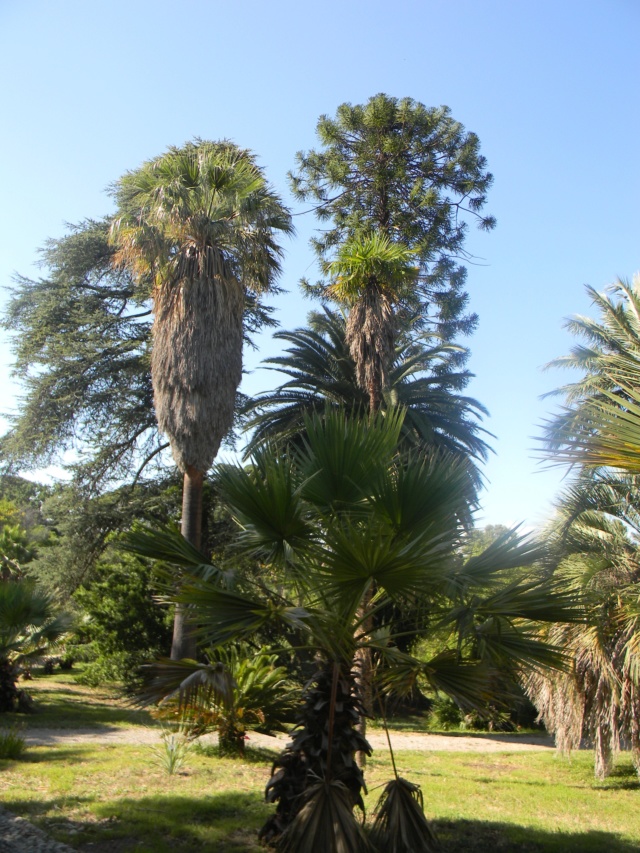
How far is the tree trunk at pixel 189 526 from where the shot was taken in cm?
1430

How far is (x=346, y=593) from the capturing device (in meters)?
5.95

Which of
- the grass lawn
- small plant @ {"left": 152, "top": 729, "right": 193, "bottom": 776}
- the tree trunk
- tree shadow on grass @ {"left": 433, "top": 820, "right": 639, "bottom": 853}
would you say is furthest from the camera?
the tree trunk

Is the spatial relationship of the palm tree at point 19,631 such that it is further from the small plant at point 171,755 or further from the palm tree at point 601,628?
the palm tree at point 601,628

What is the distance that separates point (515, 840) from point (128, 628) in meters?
14.0

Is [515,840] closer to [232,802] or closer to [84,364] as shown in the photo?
[232,802]

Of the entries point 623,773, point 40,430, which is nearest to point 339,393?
point 40,430

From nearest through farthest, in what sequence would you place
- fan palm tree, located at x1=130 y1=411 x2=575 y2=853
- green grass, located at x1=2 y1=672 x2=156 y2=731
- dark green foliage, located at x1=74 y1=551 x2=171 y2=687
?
fan palm tree, located at x1=130 y1=411 x2=575 y2=853
green grass, located at x1=2 y1=672 x2=156 y2=731
dark green foliage, located at x1=74 y1=551 x2=171 y2=687

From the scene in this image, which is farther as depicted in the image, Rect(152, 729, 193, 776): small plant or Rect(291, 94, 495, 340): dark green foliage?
Rect(291, 94, 495, 340): dark green foliage

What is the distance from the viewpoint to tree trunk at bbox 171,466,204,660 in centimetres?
1430

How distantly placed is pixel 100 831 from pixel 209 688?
7.44ft

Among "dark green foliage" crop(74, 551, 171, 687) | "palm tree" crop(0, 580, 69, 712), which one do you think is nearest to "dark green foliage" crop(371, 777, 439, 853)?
"palm tree" crop(0, 580, 69, 712)

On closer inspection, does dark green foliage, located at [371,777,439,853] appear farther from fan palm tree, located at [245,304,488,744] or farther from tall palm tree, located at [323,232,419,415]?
fan palm tree, located at [245,304,488,744]

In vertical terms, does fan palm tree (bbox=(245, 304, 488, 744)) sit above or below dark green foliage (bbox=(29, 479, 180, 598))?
above

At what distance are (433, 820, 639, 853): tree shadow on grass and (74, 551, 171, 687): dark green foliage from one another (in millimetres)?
12546
